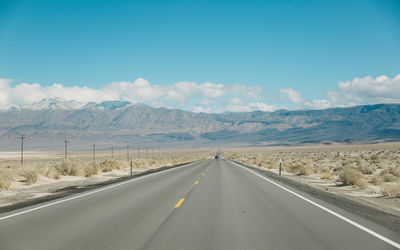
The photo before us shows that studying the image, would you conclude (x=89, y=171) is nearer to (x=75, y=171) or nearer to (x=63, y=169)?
(x=75, y=171)

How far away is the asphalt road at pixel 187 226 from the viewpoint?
6.57m

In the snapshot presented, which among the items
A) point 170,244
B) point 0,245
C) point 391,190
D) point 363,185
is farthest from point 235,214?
point 363,185

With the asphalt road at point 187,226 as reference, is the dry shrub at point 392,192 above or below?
below

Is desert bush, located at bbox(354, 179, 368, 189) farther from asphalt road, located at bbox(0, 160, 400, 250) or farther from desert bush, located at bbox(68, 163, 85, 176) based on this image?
desert bush, located at bbox(68, 163, 85, 176)

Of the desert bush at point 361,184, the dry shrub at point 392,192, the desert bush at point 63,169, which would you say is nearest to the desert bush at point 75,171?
the desert bush at point 63,169

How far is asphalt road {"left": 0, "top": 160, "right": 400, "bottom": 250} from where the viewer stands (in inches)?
259

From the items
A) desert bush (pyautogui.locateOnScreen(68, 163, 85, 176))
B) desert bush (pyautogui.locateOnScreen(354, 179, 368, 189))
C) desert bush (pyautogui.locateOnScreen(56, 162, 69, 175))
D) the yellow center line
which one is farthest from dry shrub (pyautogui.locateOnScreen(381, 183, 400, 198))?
desert bush (pyautogui.locateOnScreen(56, 162, 69, 175))

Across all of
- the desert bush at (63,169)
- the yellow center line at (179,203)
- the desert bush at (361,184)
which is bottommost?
the desert bush at (361,184)

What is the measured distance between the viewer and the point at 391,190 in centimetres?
1396

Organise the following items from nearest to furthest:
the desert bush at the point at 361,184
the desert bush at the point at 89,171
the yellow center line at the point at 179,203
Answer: the yellow center line at the point at 179,203
the desert bush at the point at 361,184
the desert bush at the point at 89,171

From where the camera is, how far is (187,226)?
7941mm

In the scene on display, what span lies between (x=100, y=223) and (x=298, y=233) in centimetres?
439

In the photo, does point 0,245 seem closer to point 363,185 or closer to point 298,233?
point 298,233

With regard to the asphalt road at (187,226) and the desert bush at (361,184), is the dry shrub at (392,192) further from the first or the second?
the asphalt road at (187,226)
